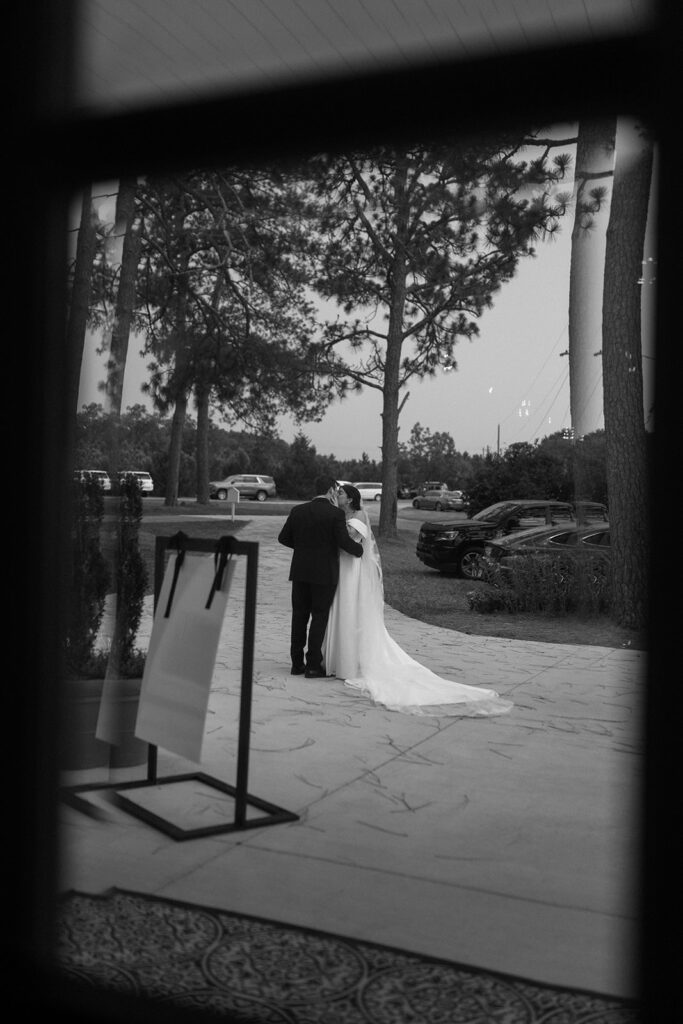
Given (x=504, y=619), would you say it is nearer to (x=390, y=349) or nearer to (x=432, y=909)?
(x=390, y=349)

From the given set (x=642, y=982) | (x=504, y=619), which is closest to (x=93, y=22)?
(x=642, y=982)

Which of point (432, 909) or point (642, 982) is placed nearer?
point (642, 982)

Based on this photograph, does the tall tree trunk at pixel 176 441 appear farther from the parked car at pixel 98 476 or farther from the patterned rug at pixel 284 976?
the patterned rug at pixel 284 976

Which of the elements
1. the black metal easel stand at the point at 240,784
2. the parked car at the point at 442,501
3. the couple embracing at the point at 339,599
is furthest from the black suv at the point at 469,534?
the black metal easel stand at the point at 240,784

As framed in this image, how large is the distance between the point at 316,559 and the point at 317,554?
0.04m

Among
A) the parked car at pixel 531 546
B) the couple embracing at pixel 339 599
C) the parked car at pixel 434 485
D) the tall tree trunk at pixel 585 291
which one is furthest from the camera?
the parked car at pixel 434 485

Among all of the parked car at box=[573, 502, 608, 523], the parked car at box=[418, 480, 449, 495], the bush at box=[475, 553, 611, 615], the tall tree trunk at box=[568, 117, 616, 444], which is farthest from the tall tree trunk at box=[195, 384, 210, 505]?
the parked car at box=[418, 480, 449, 495]

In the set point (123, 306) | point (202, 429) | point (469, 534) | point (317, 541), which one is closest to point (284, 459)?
point (317, 541)

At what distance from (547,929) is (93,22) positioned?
111 inches

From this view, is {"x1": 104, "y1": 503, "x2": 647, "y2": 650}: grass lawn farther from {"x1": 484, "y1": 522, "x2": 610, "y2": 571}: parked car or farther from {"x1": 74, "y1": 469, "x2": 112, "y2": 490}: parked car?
{"x1": 74, "y1": 469, "x2": 112, "y2": 490}: parked car

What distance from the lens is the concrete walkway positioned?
9.12ft

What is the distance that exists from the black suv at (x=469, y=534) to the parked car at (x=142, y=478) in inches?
419

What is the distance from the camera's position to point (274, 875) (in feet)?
11.0

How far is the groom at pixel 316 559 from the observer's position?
7559mm
